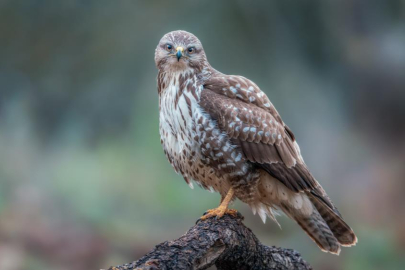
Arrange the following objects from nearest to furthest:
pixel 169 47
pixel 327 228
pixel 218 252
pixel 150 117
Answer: pixel 218 252, pixel 169 47, pixel 327 228, pixel 150 117

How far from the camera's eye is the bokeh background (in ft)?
20.5

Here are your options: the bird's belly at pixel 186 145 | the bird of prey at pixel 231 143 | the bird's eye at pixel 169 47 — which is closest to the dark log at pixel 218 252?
the bird of prey at pixel 231 143

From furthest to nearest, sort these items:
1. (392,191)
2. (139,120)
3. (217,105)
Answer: (392,191), (139,120), (217,105)

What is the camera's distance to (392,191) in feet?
22.3

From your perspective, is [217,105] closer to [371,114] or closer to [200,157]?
[200,157]

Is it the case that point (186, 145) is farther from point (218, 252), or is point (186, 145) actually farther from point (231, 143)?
point (218, 252)

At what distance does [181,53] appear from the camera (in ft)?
12.7

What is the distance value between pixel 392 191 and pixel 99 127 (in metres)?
3.38

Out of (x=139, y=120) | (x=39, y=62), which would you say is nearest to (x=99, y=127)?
(x=139, y=120)

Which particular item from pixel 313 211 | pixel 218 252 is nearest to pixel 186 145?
pixel 218 252

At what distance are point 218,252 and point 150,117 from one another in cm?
322

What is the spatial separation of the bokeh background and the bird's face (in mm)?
2390

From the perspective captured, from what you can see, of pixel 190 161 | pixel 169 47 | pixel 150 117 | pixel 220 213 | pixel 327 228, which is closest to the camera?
pixel 220 213

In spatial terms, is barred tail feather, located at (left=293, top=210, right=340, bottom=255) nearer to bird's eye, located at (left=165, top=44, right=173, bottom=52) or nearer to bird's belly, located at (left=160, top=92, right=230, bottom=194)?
bird's belly, located at (left=160, top=92, right=230, bottom=194)
